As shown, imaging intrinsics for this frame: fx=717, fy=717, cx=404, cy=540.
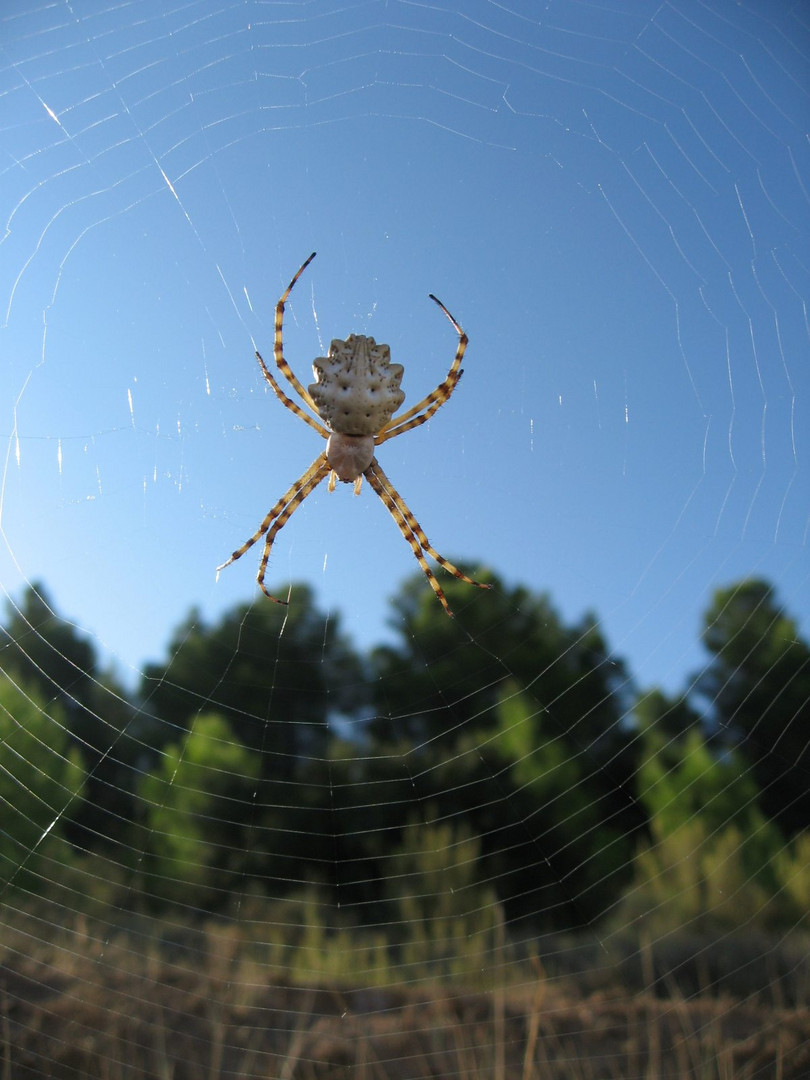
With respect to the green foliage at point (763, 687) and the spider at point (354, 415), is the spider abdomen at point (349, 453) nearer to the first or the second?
the spider at point (354, 415)

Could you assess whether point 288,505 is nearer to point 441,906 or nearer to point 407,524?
point 407,524

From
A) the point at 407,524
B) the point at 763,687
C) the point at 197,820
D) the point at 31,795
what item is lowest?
the point at 407,524

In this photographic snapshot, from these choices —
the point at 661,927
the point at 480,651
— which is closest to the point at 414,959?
the point at 661,927

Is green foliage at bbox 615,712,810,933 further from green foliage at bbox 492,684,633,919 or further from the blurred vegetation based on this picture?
green foliage at bbox 492,684,633,919

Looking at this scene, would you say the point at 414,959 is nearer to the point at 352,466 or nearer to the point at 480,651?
the point at 352,466

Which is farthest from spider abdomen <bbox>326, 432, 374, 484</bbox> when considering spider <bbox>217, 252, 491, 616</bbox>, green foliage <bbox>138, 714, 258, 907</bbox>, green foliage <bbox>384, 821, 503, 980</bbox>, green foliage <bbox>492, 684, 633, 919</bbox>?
green foliage <bbox>492, 684, 633, 919</bbox>

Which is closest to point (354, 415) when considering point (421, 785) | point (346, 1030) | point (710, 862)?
point (346, 1030)

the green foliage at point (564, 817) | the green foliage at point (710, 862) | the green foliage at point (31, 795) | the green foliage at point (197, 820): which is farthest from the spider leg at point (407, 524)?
the green foliage at point (564, 817)
